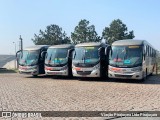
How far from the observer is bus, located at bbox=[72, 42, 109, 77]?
22.0 meters

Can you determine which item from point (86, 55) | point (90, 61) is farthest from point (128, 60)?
point (86, 55)

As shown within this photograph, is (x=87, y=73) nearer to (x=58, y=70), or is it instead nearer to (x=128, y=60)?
(x=58, y=70)

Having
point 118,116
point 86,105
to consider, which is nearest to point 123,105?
point 86,105

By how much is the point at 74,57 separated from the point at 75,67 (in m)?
0.82

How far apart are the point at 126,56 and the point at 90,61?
2.61 meters

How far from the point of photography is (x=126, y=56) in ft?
68.7

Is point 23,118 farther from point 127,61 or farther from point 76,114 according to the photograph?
point 127,61

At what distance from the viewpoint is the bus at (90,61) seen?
867 inches

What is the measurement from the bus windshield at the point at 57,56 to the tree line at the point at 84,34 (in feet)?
122

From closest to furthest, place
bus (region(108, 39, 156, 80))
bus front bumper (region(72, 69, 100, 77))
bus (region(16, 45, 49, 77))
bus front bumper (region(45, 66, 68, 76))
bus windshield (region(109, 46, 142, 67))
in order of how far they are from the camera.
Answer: bus (region(108, 39, 156, 80)) < bus windshield (region(109, 46, 142, 67)) < bus front bumper (region(72, 69, 100, 77)) < bus front bumper (region(45, 66, 68, 76)) < bus (region(16, 45, 49, 77))

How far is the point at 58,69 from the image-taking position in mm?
23906

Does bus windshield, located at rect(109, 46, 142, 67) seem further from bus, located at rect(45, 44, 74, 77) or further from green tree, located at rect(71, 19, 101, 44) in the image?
green tree, located at rect(71, 19, 101, 44)

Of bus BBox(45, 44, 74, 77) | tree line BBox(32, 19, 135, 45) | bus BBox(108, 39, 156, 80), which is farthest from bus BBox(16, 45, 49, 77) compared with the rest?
tree line BBox(32, 19, 135, 45)

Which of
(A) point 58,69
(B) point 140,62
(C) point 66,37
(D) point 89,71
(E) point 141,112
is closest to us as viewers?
(E) point 141,112
